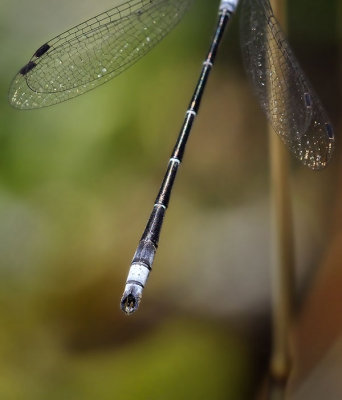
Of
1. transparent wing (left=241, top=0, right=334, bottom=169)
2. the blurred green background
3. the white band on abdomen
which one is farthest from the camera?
the blurred green background

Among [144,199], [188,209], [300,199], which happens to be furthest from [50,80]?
[300,199]

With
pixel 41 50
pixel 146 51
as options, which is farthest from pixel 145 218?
pixel 41 50

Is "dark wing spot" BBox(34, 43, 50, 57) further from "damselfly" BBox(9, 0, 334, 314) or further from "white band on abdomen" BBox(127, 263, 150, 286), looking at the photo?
"white band on abdomen" BBox(127, 263, 150, 286)

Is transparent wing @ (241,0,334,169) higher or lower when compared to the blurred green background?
higher

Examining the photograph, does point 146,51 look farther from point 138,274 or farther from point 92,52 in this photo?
point 138,274

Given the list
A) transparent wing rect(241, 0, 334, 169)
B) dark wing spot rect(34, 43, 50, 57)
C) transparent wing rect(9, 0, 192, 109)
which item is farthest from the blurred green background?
transparent wing rect(241, 0, 334, 169)

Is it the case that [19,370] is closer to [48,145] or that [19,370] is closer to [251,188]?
[48,145]
